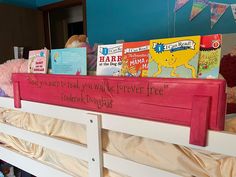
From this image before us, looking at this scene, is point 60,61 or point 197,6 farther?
point 197,6

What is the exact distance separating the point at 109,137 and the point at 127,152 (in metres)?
0.07

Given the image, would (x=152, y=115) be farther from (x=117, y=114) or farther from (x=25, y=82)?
(x=25, y=82)

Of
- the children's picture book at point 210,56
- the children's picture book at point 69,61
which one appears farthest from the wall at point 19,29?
the children's picture book at point 210,56

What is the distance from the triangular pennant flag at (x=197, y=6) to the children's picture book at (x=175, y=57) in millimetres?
1377

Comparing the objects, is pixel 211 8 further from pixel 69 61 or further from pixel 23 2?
pixel 23 2

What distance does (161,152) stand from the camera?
499 mm

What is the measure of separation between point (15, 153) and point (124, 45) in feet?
2.13

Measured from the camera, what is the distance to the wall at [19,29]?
244 cm

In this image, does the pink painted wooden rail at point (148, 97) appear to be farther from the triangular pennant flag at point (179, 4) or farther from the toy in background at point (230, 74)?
the triangular pennant flag at point (179, 4)

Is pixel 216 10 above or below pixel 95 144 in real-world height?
above

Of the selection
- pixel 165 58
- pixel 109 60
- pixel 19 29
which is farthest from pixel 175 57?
pixel 19 29

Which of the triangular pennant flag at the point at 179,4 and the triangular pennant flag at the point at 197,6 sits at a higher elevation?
the triangular pennant flag at the point at 179,4

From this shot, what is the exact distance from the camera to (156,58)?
0.51m

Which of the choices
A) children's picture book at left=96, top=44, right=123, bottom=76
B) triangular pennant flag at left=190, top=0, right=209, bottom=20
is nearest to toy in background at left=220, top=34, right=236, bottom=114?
children's picture book at left=96, top=44, right=123, bottom=76
